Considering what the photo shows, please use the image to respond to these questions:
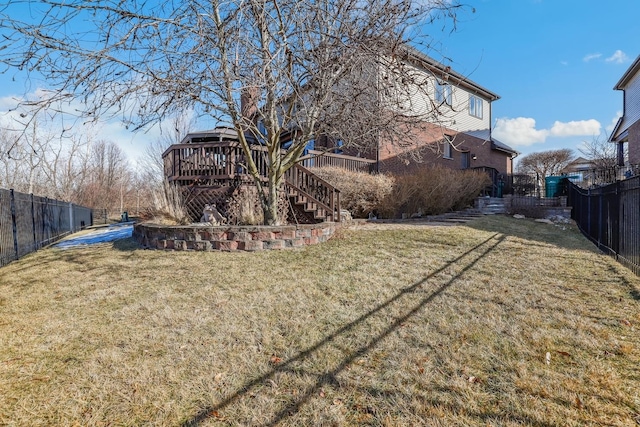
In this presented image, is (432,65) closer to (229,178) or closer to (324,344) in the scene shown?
(324,344)

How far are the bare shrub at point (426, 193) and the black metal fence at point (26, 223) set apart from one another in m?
9.50

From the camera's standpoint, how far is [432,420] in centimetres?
191

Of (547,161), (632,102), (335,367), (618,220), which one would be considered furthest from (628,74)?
(335,367)

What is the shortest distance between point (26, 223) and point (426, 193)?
1152cm

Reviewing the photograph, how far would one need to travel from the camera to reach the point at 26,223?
768 cm

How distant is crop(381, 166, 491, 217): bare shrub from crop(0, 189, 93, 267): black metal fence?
31.2ft

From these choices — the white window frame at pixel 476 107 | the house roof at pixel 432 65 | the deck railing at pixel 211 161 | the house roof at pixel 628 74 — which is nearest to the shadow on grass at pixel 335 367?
the house roof at pixel 432 65

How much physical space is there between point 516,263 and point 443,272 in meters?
1.47

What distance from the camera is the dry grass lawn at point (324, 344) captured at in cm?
203

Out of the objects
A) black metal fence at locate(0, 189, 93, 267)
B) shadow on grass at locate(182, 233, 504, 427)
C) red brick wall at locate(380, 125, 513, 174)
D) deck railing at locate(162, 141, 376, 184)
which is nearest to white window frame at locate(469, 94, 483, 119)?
red brick wall at locate(380, 125, 513, 174)

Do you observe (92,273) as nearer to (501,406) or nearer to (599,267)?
(501,406)

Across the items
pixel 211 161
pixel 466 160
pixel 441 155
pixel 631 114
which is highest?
pixel 631 114

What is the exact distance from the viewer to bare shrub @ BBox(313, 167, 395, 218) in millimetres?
10281

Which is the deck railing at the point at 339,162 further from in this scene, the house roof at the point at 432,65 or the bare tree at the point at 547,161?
the bare tree at the point at 547,161
